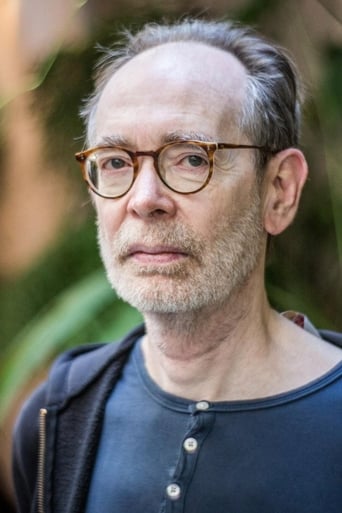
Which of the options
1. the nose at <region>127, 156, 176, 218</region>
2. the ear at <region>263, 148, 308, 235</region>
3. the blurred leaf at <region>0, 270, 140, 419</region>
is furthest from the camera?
the blurred leaf at <region>0, 270, 140, 419</region>

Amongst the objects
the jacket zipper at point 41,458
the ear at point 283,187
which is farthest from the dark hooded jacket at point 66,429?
the ear at point 283,187

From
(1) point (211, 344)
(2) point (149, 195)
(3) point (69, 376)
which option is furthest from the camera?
(3) point (69, 376)

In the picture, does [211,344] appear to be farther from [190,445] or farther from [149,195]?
[149,195]

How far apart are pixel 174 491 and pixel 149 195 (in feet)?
1.35

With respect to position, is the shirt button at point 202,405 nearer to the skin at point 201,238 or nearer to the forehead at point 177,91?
the skin at point 201,238

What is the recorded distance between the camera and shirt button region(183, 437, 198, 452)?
1060 millimetres

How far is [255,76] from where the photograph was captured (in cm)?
114

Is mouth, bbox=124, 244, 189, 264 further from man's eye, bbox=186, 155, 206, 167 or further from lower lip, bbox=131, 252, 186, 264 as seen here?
man's eye, bbox=186, 155, 206, 167

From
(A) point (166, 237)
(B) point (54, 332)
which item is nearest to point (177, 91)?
(A) point (166, 237)

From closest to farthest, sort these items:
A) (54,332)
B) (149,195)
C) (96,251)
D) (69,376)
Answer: (149,195) < (69,376) < (54,332) < (96,251)

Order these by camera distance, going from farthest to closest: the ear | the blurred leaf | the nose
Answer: the blurred leaf
the ear
the nose

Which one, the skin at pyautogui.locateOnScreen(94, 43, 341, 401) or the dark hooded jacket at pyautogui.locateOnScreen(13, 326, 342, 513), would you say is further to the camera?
the dark hooded jacket at pyautogui.locateOnScreen(13, 326, 342, 513)

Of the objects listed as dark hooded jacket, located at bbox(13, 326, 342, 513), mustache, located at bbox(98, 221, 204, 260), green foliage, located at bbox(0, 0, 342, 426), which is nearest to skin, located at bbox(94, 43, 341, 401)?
mustache, located at bbox(98, 221, 204, 260)

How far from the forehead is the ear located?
0.40 ft
